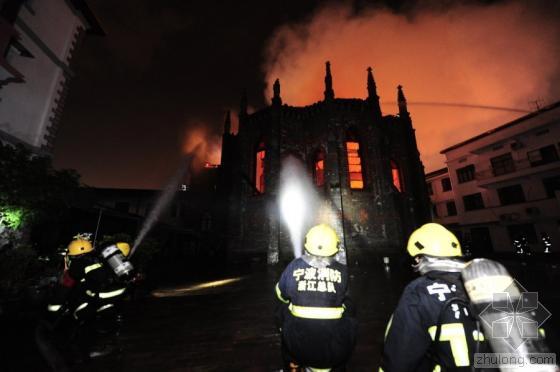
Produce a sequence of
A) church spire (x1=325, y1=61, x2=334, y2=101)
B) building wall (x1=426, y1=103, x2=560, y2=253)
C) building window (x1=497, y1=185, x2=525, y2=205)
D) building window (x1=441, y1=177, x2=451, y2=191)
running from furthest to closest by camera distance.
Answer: building window (x1=441, y1=177, x2=451, y2=191) → building window (x1=497, y1=185, x2=525, y2=205) → building wall (x1=426, y1=103, x2=560, y2=253) → church spire (x1=325, y1=61, x2=334, y2=101)

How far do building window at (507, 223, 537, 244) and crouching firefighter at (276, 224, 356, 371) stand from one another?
26803 millimetres

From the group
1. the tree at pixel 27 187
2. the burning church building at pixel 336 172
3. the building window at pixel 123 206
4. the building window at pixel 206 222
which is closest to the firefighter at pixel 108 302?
the tree at pixel 27 187

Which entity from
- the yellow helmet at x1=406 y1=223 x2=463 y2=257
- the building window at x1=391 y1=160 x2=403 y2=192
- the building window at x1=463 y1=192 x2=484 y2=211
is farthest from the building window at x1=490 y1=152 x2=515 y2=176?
the yellow helmet at x1=406 y1=223 x2=463 y2=257

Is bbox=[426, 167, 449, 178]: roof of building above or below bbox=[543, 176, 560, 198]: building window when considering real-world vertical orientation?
above

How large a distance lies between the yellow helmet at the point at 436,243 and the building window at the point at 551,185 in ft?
90.9

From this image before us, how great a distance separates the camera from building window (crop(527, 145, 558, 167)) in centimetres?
2036

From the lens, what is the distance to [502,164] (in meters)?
23.6

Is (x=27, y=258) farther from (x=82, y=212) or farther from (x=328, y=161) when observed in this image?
(x=328, y=161)

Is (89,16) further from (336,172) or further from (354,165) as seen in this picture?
(354,165)

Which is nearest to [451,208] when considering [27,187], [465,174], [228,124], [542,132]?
[465,174]

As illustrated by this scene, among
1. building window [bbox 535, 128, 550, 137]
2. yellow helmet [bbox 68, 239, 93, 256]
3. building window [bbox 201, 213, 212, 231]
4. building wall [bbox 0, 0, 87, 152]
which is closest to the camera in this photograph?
yellow helmet [bbox 68, 239, 93, 256]

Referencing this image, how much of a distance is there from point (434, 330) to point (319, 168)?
16397mm

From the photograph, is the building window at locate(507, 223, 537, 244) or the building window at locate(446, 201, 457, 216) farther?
the building window at locate(446, 201, 457, 216)

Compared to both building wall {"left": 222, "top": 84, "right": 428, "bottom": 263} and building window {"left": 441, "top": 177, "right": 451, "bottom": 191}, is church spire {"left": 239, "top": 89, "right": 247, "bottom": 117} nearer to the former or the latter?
building wall {"left": 222, "top": 84, "right": 428, "bottom": 263}
